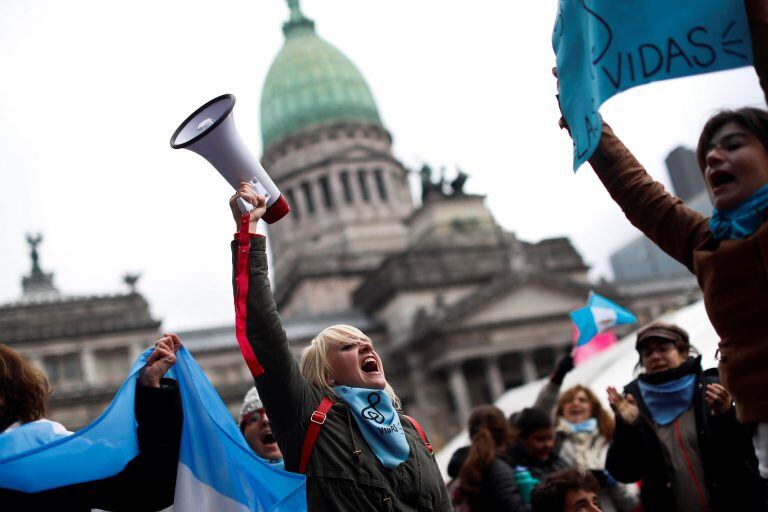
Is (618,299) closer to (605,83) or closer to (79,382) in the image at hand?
(79,382)

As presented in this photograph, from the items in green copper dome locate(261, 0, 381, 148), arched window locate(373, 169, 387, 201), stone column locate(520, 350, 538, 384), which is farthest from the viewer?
green copper dome locate(261, 0, 381, 148)

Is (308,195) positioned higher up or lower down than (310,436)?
higher up

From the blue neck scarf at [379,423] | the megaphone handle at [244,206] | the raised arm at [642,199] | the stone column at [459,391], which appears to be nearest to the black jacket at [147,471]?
the blue neck scarf at [379,423]

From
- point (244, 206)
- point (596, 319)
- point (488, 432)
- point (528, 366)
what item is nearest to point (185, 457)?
point (244, 206)

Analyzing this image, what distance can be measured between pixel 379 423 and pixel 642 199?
1.47 meters

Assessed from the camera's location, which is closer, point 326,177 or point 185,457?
point 185,457

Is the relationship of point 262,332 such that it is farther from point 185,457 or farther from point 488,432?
point 488,432

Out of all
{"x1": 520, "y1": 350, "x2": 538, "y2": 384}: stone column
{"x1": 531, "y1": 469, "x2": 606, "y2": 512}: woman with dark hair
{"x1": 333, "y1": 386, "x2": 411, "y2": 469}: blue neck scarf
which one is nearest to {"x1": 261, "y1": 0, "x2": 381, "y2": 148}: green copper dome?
{"x1": 520, "y1": 350, "x2": 538, "y2": 384}: stone column

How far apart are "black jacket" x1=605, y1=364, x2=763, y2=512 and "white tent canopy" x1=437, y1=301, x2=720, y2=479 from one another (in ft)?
7.88

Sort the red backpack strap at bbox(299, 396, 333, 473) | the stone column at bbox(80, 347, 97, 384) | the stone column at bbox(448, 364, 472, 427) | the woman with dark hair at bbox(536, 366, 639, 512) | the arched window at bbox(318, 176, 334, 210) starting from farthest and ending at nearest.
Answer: the arched window at bbox(318, 176, 334, 210) < the stone column at bbox(448, 364, 472, 427) < the stone column at bbox(80, 347, 97, 384) < the woman with dark hair at bbox(536, 366, 639, 512) < the red backpack strap at bbox(299, 396, 333, 473)

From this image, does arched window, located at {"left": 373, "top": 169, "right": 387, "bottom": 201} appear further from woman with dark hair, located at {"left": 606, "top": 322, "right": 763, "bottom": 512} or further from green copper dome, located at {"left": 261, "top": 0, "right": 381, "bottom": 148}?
woman with dark hair, located at {"left": 606, "top": 322, "right": 763, "bottom": 512}

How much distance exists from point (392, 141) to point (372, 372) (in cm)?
6832

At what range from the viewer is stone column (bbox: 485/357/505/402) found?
160ft

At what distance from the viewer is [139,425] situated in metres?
4.30
